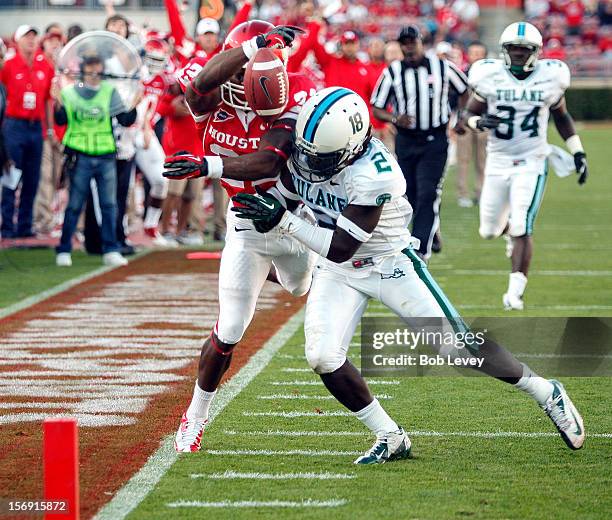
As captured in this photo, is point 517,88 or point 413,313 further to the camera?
point 517,88

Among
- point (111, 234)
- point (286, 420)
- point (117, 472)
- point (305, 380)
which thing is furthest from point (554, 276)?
point (117, 472)

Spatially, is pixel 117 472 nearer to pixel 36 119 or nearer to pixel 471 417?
pixel 471 417

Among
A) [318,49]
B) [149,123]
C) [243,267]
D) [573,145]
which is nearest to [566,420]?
[243,267]

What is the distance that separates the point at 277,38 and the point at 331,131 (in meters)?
0.49

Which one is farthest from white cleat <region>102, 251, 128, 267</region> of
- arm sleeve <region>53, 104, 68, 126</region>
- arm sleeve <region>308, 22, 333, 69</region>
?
arm sleeve <region>308, 22, 333, 69</region>

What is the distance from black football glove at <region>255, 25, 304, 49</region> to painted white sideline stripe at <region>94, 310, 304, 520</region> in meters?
1.54

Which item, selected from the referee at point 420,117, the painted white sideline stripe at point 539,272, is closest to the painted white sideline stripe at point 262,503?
the referee at point 420,117

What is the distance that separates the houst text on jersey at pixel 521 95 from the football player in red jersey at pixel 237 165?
12.1ft

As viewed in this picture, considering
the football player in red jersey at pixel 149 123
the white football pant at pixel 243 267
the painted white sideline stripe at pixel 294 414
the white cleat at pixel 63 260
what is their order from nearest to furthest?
the white football pant at pixel 243 267 < the painted white sideline stripe at pixel 294 414 < the white cleat at pixel 63 260 < the football player in red jersey at pixel 149 123

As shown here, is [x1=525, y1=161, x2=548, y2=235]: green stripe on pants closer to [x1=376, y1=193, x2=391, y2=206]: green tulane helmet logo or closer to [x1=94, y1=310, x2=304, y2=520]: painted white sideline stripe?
[x1=94, y1=310, x2=304, y2=520]: painted white sideline stripe

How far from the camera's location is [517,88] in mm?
8617

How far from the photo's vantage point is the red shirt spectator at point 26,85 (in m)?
11.8

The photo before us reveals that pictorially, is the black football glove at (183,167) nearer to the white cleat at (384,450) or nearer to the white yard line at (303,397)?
the white cleat at (384,450)

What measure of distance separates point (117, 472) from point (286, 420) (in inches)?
40.5
